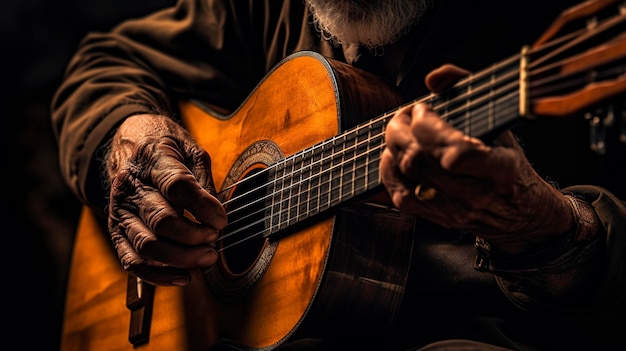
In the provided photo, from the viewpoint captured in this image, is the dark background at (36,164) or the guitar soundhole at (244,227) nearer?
the guitar soundhole at (244,227)

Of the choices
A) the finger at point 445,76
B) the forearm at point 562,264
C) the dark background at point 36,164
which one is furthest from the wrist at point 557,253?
the dark background at point 36,164

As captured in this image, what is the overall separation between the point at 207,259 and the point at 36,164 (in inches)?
49.8

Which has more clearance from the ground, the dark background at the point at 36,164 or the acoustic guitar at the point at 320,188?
the acoustic guitar at the point at 320,188

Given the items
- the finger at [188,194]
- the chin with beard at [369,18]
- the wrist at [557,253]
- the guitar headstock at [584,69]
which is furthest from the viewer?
the chin with beard at [369,18]

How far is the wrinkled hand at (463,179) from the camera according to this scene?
33.9 inches

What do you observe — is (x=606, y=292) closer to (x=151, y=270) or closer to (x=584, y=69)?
(x=584, y=69)

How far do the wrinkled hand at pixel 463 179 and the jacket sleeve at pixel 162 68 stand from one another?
2.66 ft

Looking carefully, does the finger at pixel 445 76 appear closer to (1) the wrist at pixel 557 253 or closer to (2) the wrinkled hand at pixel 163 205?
(1) the wrist at pixel 557 253

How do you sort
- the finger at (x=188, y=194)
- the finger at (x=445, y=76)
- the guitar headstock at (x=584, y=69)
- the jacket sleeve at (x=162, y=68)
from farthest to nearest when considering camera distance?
the jacket sleeve at (x=162, y=68) → the finger at (x=188, y=194) → the finger at (x=445, y=76) → the guitar headstock at (x=584, y=69)

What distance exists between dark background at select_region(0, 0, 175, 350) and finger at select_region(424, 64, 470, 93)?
1587mm

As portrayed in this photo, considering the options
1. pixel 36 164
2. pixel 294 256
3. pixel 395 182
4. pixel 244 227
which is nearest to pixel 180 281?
pixel 244 227

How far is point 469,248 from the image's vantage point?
1.34m

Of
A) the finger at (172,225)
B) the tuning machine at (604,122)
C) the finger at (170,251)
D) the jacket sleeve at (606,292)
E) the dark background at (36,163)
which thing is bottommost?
the dark background at (36,163)

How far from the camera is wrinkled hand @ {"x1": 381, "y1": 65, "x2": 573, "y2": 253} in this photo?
0.86 m
